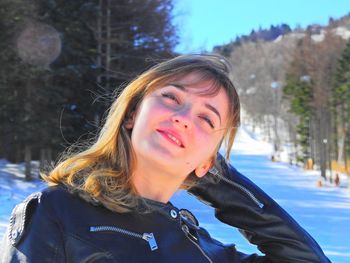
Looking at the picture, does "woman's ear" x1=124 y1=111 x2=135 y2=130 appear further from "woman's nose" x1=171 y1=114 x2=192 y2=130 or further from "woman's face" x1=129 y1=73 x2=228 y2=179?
"woman's nose" x1=171 y1=114 x2=192 y2=130

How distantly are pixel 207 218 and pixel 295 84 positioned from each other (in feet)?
114

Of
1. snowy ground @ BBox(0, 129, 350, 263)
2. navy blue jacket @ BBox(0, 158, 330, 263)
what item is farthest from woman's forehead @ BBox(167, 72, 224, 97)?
snowy ground @ BBox(0, 129, 350, 263)

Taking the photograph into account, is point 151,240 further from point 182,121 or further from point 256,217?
point 256,217

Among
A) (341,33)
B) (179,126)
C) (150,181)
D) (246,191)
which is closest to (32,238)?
(150,181)

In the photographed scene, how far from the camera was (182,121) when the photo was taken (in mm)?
1531

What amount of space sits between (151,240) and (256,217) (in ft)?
2.12

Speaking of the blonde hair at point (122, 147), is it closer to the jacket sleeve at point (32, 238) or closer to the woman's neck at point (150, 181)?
the woman's neck at point (150, 181)

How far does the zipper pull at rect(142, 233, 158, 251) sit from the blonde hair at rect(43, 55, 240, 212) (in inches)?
3.5

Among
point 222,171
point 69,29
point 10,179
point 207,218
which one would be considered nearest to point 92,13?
point 69,29

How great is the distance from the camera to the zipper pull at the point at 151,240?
1.35 metres

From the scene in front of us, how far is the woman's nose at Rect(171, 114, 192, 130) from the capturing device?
60.0 inches

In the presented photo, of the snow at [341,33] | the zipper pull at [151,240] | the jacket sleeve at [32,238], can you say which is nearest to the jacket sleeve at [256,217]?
the zipper pull at [151,240]

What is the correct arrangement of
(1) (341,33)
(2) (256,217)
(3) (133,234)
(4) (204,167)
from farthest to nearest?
(1) (341,33)
(2) (256,217)
(4) (204,167)
(3) (133,234)

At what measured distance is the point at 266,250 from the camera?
1.89m
